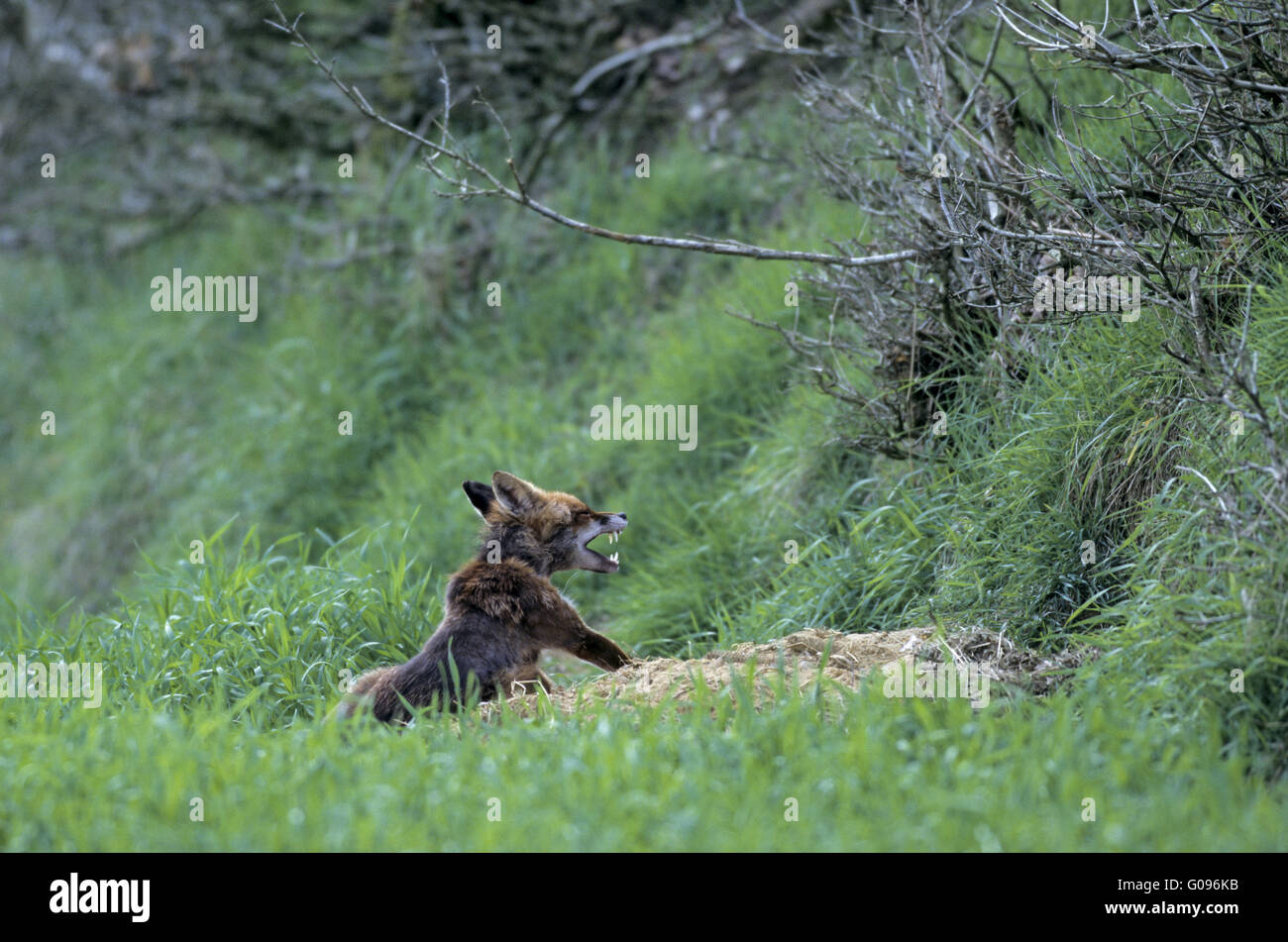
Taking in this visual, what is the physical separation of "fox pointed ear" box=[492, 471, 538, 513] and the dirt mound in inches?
45.9

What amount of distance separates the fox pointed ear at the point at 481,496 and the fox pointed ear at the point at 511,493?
0.35 ft

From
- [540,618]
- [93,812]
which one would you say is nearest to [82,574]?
[540,618]

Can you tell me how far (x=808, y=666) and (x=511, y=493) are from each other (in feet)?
6.81

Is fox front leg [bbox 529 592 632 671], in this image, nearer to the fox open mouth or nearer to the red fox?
the red fox

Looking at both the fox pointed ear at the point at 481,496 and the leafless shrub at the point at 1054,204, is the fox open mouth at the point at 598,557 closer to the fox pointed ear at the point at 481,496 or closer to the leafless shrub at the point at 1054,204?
the fox pointed ear at the point at 481,496

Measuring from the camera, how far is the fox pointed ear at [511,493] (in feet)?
22.5

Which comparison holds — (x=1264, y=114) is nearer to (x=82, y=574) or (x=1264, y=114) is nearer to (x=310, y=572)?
(x=310, y=572)

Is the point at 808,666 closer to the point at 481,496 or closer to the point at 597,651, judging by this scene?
the point at 597,651

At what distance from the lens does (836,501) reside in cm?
751

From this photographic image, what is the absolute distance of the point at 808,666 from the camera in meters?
5.57

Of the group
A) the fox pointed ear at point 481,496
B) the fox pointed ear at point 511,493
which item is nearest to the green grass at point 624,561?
the fox pointed ear at point 481,496

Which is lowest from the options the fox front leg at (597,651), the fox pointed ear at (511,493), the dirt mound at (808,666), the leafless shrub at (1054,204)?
the dirt mound at (808,666)

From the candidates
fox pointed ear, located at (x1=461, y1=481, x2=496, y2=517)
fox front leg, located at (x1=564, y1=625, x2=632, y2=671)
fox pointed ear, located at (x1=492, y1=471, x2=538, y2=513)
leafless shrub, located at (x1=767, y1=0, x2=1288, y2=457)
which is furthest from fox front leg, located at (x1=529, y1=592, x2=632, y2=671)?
leafless shrub, located at (x1=767, y1=0, x2=1288, y2=457)

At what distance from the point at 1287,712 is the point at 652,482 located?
531 centimetres
